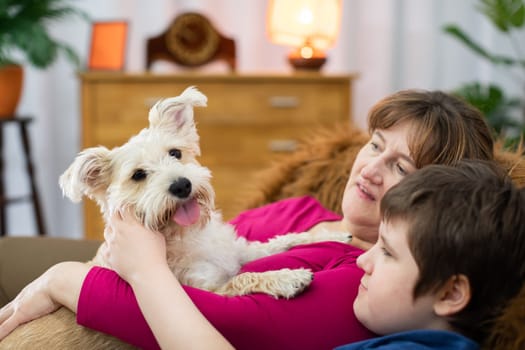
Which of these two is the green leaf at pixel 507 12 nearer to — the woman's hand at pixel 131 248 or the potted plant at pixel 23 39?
the potted plant at pixel 23 39

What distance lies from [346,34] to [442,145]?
9.73ft

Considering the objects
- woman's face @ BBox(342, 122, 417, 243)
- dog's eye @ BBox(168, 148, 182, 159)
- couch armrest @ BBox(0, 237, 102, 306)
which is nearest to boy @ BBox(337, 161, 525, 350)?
woman's face @ BBox(342, 122, 417, 243)

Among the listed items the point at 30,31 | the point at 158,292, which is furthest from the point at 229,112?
the point at 158,292

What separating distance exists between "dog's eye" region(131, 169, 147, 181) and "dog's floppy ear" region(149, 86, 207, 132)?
140mm

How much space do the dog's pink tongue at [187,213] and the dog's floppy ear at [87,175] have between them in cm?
20

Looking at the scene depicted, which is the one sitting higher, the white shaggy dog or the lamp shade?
the lamp shade

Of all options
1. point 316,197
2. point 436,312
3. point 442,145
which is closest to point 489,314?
point 436,312

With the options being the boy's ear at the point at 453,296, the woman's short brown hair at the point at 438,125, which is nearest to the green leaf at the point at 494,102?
the woman's short brown hair at the point at 438,125

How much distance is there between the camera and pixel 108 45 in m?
3.84

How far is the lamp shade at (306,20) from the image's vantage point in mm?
3688

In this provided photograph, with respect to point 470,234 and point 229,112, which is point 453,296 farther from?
point 229,112

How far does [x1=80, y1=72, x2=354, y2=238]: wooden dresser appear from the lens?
143 inches

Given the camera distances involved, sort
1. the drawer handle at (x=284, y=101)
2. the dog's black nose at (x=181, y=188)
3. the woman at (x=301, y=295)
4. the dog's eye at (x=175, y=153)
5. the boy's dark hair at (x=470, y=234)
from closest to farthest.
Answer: the boy's dark hair at (x=470, y=234), the woman at (x=301, y=295), the dog's black nose at (x=181, y=188), the dog's eye at (x=175, y=153), the drawer handle at (x=284, y=101)

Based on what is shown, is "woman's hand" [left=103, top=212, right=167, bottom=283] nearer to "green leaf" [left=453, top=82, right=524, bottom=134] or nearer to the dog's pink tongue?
the dog's pink tongue
